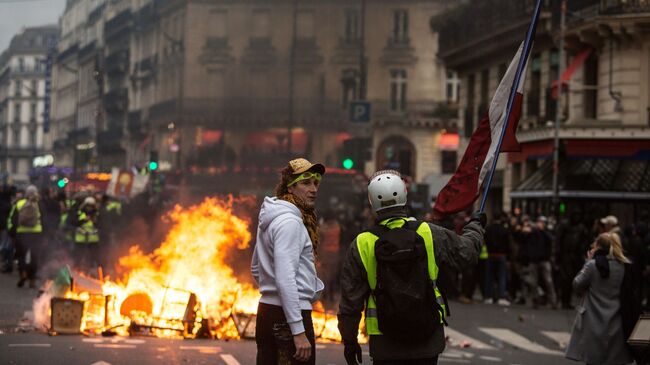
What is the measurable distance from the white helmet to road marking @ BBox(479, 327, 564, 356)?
9.88m

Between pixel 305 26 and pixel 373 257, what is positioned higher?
pixel 305 26

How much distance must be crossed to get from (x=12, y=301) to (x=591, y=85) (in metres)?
18.3

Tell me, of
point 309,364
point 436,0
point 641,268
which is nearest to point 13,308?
point 641,268

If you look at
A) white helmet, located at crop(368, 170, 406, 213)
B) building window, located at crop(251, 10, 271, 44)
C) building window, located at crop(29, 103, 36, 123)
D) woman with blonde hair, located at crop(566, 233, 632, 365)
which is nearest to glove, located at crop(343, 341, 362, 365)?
white helmet, located at crop(368, 170, 406, 213)

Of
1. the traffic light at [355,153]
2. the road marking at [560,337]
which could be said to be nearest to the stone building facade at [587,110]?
the traffic light at [355,153]

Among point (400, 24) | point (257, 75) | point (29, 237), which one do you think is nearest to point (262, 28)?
point (257, 75)

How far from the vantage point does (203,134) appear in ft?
108

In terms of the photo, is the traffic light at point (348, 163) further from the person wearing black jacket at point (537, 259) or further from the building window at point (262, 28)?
the person wearing black jacket at point (537, 259)

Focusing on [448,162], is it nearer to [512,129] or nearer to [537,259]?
[537,259]

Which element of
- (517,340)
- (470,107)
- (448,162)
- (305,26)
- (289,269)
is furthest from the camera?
(448,162)

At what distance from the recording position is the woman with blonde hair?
1186 centimetres

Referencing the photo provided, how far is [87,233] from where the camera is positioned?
23312 millimetres

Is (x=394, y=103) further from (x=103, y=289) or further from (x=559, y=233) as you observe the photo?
(x=103, y=289)

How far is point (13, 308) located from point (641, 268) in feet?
30.8
